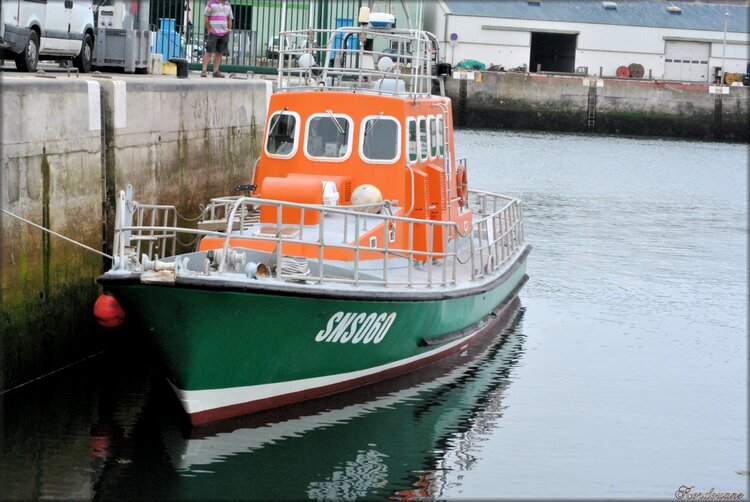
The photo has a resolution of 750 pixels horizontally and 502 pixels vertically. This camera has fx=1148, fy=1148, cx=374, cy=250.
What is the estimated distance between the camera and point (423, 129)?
1250 centimetres

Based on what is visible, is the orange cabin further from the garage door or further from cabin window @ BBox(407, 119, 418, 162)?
the garage door

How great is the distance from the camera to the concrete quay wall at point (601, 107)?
52.3 m

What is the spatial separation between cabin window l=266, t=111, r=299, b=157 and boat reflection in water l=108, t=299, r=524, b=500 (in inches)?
104

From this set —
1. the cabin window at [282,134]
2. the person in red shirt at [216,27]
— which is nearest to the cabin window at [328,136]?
the cabin window at [282,134]

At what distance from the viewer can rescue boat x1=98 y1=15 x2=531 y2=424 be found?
30.9ft

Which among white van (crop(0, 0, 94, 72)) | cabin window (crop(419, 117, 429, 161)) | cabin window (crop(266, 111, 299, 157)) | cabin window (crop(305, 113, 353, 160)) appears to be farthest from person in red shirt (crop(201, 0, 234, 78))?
cabin window (crop(305, 113, 353, 160))

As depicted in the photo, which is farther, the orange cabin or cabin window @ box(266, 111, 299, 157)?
cabin window @ box(266, 111, 299, 157)

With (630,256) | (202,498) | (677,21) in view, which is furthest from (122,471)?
(677,21)

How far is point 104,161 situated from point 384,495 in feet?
16.3

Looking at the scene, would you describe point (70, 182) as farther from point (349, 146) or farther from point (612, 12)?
point (612, 12)

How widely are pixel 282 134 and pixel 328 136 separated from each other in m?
0.50

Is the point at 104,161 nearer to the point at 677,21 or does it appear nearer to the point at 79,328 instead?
the point at 79,328

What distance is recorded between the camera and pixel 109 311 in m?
9.44

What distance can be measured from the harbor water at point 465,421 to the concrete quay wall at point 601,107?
34809 millimetres
